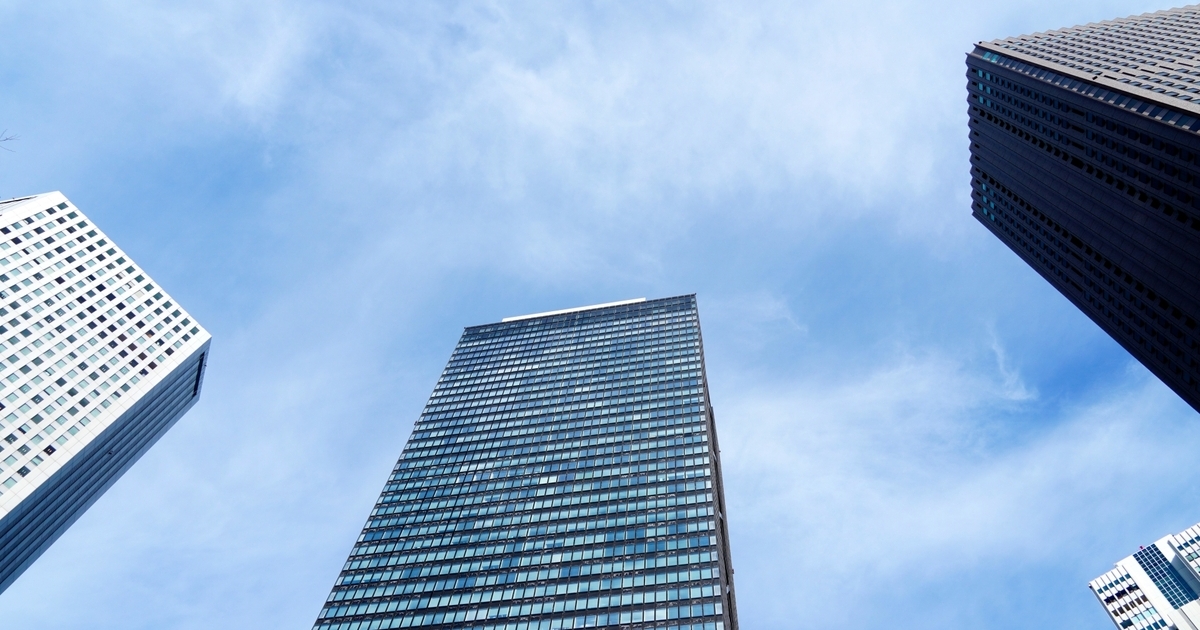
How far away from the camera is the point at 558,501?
117 meters

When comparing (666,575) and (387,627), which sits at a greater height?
(666,575)

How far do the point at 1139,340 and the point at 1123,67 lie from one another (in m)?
41.9

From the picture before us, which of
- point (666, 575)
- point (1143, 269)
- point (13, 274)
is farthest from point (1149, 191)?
point (13, 274)

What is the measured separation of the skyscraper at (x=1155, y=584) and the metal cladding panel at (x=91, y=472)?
21337cm

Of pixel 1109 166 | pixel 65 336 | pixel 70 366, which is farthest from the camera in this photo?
pixel 1109 166

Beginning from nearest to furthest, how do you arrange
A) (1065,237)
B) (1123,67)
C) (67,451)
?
1. (67,451)
2. (1123,67)
3. (1065,237)

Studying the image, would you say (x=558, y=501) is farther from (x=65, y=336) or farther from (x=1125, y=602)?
(x=1125, y=602)

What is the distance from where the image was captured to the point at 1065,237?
12512 cm

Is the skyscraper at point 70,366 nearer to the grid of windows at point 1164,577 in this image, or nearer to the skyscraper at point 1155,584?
the skyscraper at point 1155,584

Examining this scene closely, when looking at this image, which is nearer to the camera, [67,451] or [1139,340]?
[67,451]

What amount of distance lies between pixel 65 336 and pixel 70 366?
5572 mm

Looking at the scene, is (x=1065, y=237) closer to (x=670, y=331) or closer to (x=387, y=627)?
(x=670, y=331)

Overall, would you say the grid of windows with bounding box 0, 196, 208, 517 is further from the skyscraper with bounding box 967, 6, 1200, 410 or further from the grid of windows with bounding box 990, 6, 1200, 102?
the grid of windows with bounding box 990, 6, 1200, 102

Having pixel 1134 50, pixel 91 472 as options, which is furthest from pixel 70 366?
pixel 1134 50
